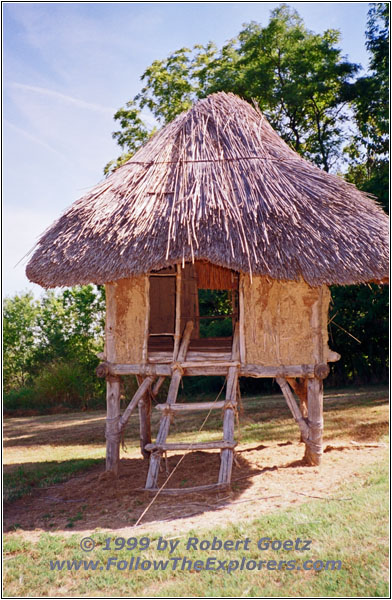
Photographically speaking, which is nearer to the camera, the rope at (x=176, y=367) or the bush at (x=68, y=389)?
the rope at (x=176, y=367)

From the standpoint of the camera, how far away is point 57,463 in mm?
10625

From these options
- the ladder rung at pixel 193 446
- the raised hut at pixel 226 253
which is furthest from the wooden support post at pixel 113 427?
the ladder rung at pixel 193 446

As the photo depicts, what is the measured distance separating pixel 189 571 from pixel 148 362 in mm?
3883

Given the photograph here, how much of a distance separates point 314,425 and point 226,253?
9.54ft

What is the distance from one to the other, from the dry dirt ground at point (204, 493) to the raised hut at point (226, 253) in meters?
0.43

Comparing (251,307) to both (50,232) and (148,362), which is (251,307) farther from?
(50,232)

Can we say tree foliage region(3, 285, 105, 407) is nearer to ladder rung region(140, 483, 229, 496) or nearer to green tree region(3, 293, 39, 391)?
green tree region(3, 293, 39, 391)

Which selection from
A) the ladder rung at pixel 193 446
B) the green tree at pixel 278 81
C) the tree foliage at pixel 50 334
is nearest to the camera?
the ladder rung at pixel 193 446

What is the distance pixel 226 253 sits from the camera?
756cm

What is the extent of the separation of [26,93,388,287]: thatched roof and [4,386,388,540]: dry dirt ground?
2.70 m

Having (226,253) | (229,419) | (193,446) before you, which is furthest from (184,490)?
(226,253)

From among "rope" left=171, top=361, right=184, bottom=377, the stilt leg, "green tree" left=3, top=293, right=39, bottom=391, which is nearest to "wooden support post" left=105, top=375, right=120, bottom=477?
"rope" left=171, top=361, right=184, bottom=377

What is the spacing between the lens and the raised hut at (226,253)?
7.68 meters

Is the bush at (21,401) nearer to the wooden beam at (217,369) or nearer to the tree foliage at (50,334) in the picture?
the tree foliage at (50,334)
